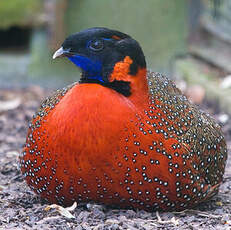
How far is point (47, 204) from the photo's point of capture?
3.82m

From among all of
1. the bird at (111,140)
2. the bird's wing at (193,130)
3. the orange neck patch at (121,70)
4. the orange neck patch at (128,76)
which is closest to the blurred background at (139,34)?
the bird's wing at (193,130)

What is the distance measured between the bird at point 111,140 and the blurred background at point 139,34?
144 inches

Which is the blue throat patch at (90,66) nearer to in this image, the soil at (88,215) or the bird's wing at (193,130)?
the bird's wing at (193,130)

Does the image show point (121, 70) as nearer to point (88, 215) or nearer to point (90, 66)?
Answer: point (90, 66)

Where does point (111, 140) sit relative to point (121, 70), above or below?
below

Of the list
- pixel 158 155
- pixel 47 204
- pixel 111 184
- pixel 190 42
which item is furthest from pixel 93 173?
pixel 190 42

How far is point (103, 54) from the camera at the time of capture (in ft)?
10.9

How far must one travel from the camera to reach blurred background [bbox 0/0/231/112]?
7.26 m

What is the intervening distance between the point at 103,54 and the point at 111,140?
500 mm

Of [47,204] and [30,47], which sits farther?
[30,47]

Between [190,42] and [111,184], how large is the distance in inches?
191

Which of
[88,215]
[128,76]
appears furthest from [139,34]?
[88,215]

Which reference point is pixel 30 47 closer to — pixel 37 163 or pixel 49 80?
pixel 49 80

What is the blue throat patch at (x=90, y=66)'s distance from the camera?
3.32 meters
